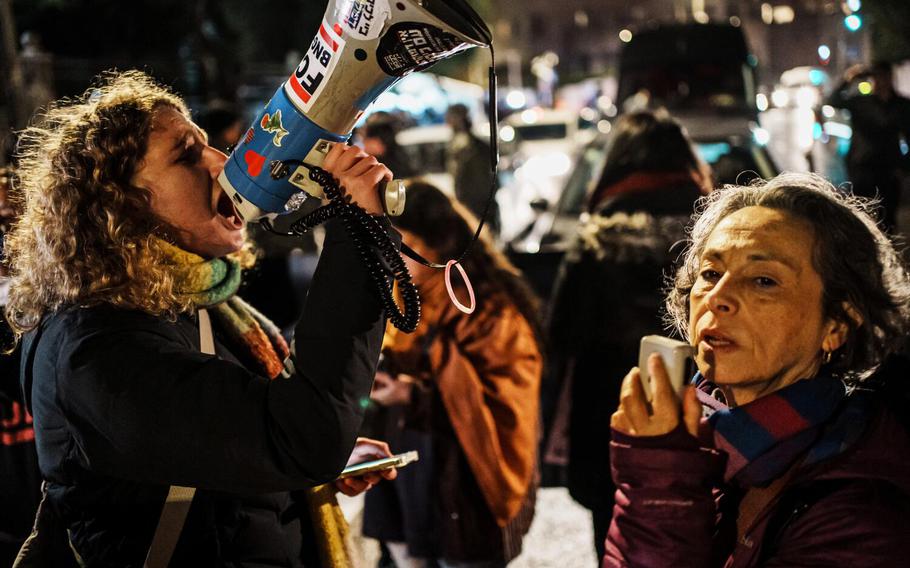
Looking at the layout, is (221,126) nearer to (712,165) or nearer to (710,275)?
(712,165)

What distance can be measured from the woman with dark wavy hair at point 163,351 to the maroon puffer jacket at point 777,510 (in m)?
0.51

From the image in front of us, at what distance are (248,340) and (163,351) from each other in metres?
0.51

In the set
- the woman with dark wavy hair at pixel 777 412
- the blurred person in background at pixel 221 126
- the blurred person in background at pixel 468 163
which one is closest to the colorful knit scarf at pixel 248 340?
the woman with dark wavy hair at pixel 777 412

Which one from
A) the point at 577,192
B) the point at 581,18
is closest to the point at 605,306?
the point at 577,192

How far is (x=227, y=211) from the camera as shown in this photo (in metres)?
2.10

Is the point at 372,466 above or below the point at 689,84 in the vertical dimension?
above

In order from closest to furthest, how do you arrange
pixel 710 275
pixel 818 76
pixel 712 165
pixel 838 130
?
pixel 710 275 < pixel 712 165 < pixel 838 130 < pixel 818 76

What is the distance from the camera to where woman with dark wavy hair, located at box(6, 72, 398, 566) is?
151 cm

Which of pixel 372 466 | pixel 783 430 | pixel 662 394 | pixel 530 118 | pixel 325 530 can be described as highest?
pixel 662 394

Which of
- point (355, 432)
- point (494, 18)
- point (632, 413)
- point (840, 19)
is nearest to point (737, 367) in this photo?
point (632, 413)

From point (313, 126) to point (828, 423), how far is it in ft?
3.68

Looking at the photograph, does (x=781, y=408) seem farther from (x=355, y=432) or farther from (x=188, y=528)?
(x=188, y=528)

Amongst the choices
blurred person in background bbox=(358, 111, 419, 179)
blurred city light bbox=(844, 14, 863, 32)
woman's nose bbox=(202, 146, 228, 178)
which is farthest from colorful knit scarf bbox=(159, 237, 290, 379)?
blurred city light bbox=(844, 14, 863, 32)

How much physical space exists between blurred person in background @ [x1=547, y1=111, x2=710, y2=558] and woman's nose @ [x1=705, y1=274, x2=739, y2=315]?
1720mm
